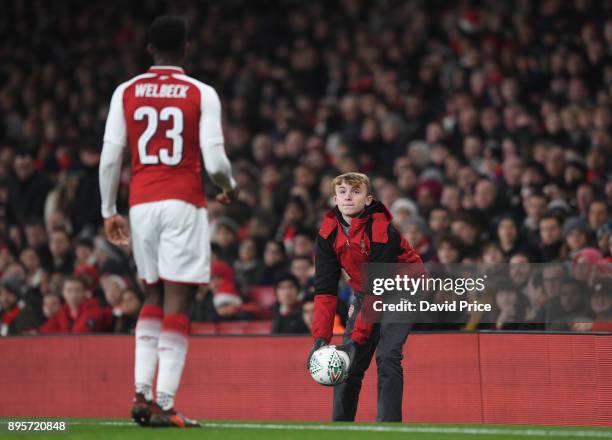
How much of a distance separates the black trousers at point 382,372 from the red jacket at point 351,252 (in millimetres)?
107

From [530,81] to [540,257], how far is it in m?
4.58

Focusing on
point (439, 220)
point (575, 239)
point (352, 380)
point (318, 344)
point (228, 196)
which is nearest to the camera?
point (228, 196)

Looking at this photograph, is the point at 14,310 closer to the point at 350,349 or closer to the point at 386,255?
the point at 350,349

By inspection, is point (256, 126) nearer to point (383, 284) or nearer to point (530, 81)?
point (530, 81)

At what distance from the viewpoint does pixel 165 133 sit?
6.64 meters

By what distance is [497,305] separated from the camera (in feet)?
31.8

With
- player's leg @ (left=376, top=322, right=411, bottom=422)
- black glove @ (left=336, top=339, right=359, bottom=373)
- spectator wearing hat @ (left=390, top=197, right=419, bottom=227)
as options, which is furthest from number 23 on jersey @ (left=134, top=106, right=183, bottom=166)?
spectator wearing hat @ (left=390, top=197, right=419, bottom=227)

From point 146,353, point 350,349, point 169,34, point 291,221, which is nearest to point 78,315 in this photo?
point 291,221

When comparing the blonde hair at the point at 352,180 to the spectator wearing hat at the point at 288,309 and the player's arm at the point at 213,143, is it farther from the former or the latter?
the spectator wearing hat at the point at 288,309

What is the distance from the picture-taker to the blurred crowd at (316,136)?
11.7 m

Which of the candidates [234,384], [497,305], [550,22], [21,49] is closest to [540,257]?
[497,305]

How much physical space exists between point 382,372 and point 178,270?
1694 millimetres

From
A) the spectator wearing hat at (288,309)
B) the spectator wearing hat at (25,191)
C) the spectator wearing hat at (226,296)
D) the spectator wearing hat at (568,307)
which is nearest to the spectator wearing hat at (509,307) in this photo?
the spectator wearing hat at (568,307)

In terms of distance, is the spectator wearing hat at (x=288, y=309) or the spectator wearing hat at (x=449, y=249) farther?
the spectator wearing hat at (x=288, y=309)
